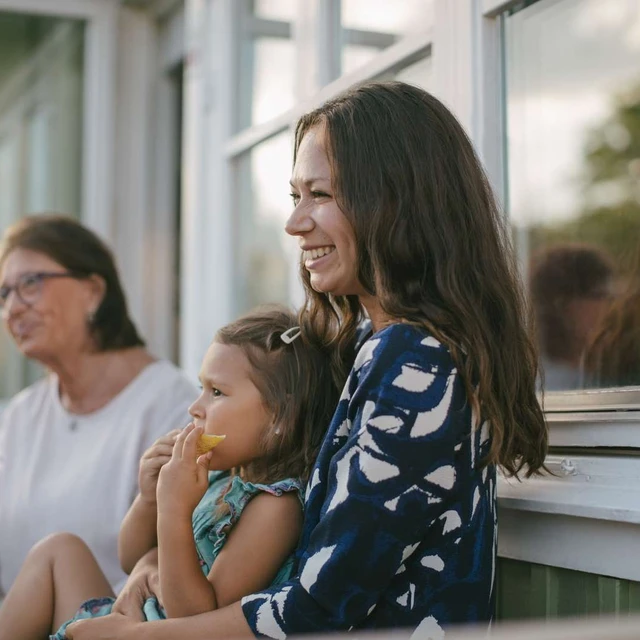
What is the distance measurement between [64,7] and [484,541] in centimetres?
298

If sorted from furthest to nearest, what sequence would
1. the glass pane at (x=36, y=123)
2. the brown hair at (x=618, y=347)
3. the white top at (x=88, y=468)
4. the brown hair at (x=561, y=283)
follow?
the glass pane at (x=36, y=123)
the white top at (x=88, y=468)
the brown hair at (x=561, y=283)
the brown hair at (x=618, y=347)

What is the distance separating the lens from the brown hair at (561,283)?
2.14m

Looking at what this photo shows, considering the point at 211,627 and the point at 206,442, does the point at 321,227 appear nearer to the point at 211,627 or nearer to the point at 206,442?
the point at 206,442

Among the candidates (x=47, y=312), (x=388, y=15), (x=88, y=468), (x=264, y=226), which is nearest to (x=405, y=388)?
(x=388, y=15)

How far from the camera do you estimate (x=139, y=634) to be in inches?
55.1

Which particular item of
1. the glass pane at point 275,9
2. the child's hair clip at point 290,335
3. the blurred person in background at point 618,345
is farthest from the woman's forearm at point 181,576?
the glass pane at point 275,9

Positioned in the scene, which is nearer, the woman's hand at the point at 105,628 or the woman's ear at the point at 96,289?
the woman's hand at the point at 105,628

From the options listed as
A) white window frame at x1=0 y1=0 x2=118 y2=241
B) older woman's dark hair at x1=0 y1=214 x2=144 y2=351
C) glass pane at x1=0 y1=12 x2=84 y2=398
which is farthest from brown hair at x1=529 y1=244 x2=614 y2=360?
glass pane at x1=0 y1=12 x2=84 y2=398

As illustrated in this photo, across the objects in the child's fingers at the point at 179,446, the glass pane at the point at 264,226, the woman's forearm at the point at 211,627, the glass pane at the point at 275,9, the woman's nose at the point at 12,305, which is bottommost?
the woman's forearm at the point at 211,627

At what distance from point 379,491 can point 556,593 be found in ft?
1.44

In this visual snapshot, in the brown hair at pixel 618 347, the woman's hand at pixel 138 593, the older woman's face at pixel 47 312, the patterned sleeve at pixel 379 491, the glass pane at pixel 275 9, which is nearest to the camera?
the patterned sleeve at pixel 379 491

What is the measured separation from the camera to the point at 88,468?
2346mm

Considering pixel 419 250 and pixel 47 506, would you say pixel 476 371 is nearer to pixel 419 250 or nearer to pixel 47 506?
pixel 419 250

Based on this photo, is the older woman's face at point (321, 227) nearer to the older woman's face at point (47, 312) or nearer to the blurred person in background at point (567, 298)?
the blurred person in background at point (567, 298)
